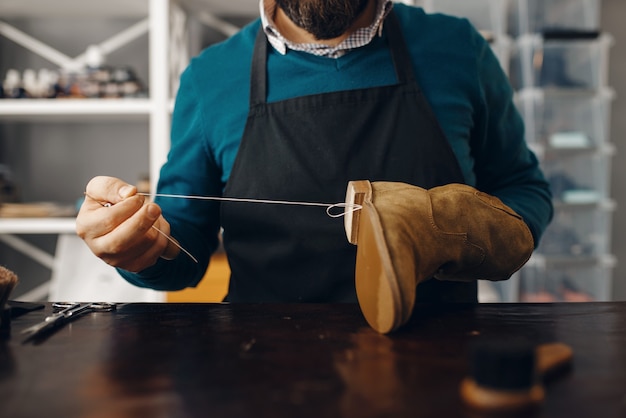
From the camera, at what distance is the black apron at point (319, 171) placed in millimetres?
1009

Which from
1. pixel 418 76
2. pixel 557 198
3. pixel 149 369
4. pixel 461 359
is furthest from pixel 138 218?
pixel 557 198

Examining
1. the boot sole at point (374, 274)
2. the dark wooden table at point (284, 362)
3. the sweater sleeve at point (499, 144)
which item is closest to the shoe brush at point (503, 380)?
the dark wooden table at point (284, 362)

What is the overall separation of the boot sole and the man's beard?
464mm

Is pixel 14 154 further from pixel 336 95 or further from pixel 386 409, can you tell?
pixel 386 409

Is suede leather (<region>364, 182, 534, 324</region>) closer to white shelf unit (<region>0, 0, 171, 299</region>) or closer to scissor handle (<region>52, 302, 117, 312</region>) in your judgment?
scissor handle (<region>52, 302, 117, 312</region>)

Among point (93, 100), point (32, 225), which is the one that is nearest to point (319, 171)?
point (93, 100)

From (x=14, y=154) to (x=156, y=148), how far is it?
0.72 metres

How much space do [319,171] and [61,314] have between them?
498 millimetres

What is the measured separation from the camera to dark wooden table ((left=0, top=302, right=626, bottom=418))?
16.7 inches

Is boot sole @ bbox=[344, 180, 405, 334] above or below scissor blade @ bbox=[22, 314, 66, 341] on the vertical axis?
above

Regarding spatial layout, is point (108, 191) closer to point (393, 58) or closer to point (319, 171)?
point (319, 171)

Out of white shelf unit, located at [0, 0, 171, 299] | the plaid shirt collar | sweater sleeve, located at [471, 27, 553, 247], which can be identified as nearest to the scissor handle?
the plaid shirt collar

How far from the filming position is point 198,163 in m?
1.15

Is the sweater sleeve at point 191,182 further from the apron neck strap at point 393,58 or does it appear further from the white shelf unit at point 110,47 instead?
the white shelf unit at point 110,47
